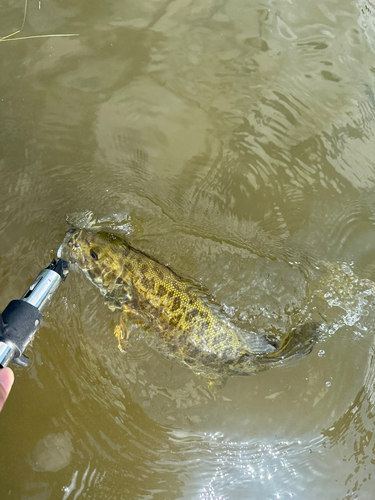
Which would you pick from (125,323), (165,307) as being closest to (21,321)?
(165,307)

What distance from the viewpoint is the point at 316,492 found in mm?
3600

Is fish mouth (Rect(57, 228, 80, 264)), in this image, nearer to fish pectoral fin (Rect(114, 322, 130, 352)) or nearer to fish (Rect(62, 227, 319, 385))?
fish (Rect(62, 227, 319, 385))

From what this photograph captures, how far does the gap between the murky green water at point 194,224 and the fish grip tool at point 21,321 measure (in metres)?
1.43

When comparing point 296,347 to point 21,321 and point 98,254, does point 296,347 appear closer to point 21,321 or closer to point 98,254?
point 98,254

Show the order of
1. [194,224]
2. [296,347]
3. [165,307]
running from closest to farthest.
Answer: [165,307] → [296,347] → [194,224]

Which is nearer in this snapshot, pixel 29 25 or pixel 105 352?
pixel 105 352

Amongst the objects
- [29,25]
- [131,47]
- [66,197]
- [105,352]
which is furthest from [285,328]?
[29,25]

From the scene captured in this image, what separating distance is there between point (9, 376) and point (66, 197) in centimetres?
202

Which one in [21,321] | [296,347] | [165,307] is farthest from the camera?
[296,347]

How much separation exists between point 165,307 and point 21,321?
141 cm

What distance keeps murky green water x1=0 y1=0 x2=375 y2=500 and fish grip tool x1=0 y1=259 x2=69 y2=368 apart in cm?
143

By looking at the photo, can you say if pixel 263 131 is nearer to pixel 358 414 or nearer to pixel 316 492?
pixel 358 414

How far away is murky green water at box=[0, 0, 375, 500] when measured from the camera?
349 centimetres

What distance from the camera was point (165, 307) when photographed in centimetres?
313
